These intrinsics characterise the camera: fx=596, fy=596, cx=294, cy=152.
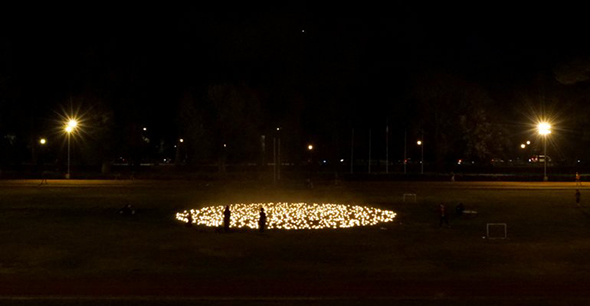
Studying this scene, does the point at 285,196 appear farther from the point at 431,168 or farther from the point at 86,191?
the point at 431,168

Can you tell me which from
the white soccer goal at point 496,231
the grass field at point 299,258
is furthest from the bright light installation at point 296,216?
the white soccer goal at point 496,231

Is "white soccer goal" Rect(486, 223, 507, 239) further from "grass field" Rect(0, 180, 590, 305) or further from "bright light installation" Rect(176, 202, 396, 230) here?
"bright light installation" Rect(176, 202, 396, 230)

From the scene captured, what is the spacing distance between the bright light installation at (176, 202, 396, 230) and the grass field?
134cm

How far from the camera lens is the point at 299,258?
19.3 meters

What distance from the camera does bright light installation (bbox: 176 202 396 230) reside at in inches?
1112

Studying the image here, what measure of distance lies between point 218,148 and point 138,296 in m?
66.2

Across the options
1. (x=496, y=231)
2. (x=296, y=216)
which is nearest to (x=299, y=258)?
(x=496, y=231)

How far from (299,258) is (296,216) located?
12.1 meters

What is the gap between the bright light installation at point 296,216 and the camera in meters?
28.2

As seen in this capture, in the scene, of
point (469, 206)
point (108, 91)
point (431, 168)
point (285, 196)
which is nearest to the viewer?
point (469, 206)

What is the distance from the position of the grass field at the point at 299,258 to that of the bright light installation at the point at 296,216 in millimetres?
1338

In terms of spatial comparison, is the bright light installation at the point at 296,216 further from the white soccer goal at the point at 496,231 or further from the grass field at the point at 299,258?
the white soccer goal at the point at 496,231

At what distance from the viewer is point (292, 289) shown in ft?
49.1

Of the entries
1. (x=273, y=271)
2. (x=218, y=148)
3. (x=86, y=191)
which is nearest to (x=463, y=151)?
(x=218, y=148)
